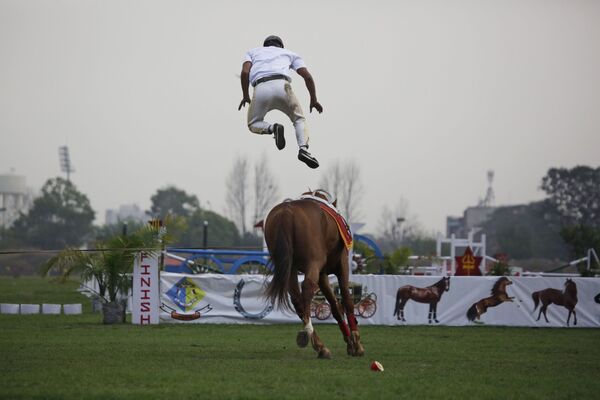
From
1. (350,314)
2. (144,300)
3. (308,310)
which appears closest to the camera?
(308,310)

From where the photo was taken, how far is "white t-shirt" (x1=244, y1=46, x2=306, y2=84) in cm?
1399

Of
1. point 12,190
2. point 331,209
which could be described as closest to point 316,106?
point 331,209

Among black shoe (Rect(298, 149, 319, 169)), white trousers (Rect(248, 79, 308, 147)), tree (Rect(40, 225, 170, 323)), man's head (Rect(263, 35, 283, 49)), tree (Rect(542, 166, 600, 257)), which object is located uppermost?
tree (Rect(542, 166, 600, 257))

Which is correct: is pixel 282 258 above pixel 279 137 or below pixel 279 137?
below

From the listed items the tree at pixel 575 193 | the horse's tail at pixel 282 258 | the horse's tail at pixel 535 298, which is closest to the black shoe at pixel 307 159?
the horse's tail at pixel 282 258

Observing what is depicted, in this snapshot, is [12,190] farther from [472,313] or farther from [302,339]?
[302,339]

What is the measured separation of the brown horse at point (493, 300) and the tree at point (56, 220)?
8160 cm

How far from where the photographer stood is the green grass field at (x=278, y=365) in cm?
1023

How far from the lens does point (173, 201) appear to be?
11075cm

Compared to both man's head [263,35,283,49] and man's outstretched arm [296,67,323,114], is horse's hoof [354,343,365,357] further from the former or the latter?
man's head [263,35,283,49]

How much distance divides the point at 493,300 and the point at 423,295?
174cm

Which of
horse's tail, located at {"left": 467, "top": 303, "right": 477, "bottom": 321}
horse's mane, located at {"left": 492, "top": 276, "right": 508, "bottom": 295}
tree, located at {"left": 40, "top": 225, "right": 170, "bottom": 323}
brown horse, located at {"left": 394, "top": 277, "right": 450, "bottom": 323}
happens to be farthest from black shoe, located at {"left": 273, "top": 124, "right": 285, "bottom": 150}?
horse's mane, located at {"left": 492, "top": 276, "right": 508, "bottom": 295}

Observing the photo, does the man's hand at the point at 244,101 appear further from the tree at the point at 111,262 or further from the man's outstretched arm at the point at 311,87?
the tree at the point at 111,262

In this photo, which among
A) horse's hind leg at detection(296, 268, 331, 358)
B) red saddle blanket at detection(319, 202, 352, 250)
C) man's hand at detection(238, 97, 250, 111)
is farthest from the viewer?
red saddle blanket at detection(319, 202, 352, 250)
